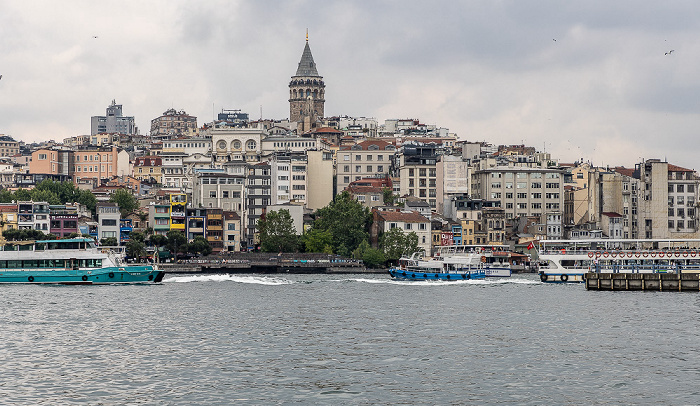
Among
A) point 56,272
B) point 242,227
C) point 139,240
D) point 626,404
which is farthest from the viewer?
point 242,227

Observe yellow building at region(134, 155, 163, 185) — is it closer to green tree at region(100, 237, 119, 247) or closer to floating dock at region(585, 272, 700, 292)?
green tree at region(100, 237, 119, 247)

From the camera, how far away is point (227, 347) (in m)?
42.4

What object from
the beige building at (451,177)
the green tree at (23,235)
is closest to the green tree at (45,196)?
the green tree at (23,235)

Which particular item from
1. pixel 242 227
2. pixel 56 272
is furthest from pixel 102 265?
pixel 242 227

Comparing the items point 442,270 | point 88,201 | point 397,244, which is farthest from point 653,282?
point 88,201

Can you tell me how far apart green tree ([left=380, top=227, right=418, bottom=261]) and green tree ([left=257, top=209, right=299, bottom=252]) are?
11227 millimetres

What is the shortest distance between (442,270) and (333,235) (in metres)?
33.4

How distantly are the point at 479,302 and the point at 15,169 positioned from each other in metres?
146

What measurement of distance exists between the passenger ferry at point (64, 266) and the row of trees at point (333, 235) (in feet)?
143

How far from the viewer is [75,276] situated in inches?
3285

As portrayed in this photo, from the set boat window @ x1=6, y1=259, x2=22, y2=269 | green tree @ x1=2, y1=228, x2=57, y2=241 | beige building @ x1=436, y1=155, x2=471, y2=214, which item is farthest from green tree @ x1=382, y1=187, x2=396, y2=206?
boat window @ x1=6, y1=259, x2=22, y2=269

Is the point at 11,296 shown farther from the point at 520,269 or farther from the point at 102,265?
the point at 520,269

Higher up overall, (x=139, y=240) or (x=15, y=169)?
(x=15, y=169)

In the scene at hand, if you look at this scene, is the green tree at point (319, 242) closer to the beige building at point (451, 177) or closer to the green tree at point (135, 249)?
the green tree at point (135, 249)
